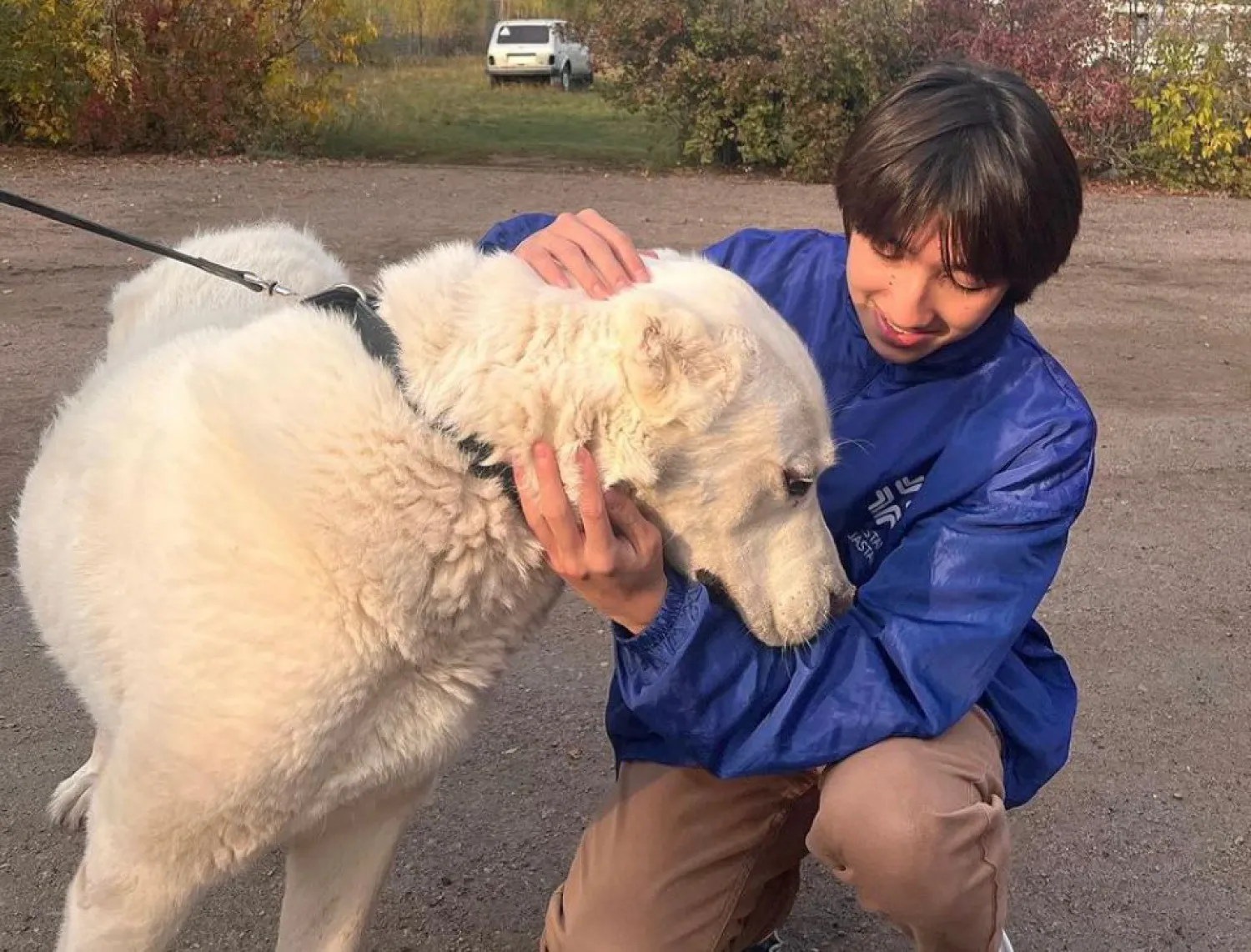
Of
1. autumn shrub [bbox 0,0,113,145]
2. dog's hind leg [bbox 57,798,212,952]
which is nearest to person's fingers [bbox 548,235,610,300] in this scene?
dog's hind leg [bbox 57,798,212,952]

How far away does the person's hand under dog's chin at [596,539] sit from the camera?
206 centimetres

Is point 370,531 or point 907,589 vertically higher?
point 370,531

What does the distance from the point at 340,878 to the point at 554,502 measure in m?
1.06

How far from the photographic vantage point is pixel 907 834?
2258 mm

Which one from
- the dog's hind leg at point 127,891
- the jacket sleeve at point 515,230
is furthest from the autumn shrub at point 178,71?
the dog's hind leg at point 127,891

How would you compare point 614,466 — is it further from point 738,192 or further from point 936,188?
point 738,192

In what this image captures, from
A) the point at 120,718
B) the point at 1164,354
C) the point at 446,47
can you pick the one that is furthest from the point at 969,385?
the point at 446,47

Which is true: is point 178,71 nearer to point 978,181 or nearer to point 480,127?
point 480,127

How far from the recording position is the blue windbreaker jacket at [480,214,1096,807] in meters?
2.37

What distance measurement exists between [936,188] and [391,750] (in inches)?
60.3

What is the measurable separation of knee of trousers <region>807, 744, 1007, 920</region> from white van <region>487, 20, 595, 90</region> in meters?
30.3

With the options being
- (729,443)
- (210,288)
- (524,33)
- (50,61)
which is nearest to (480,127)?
(50,61)

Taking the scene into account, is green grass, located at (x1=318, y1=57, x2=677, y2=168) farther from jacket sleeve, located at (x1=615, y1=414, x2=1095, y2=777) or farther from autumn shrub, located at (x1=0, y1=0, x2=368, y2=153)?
jacket sleeve, located at (x1=615, y1=414, x2=1095, y2=777)

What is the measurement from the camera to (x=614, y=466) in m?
2.11
